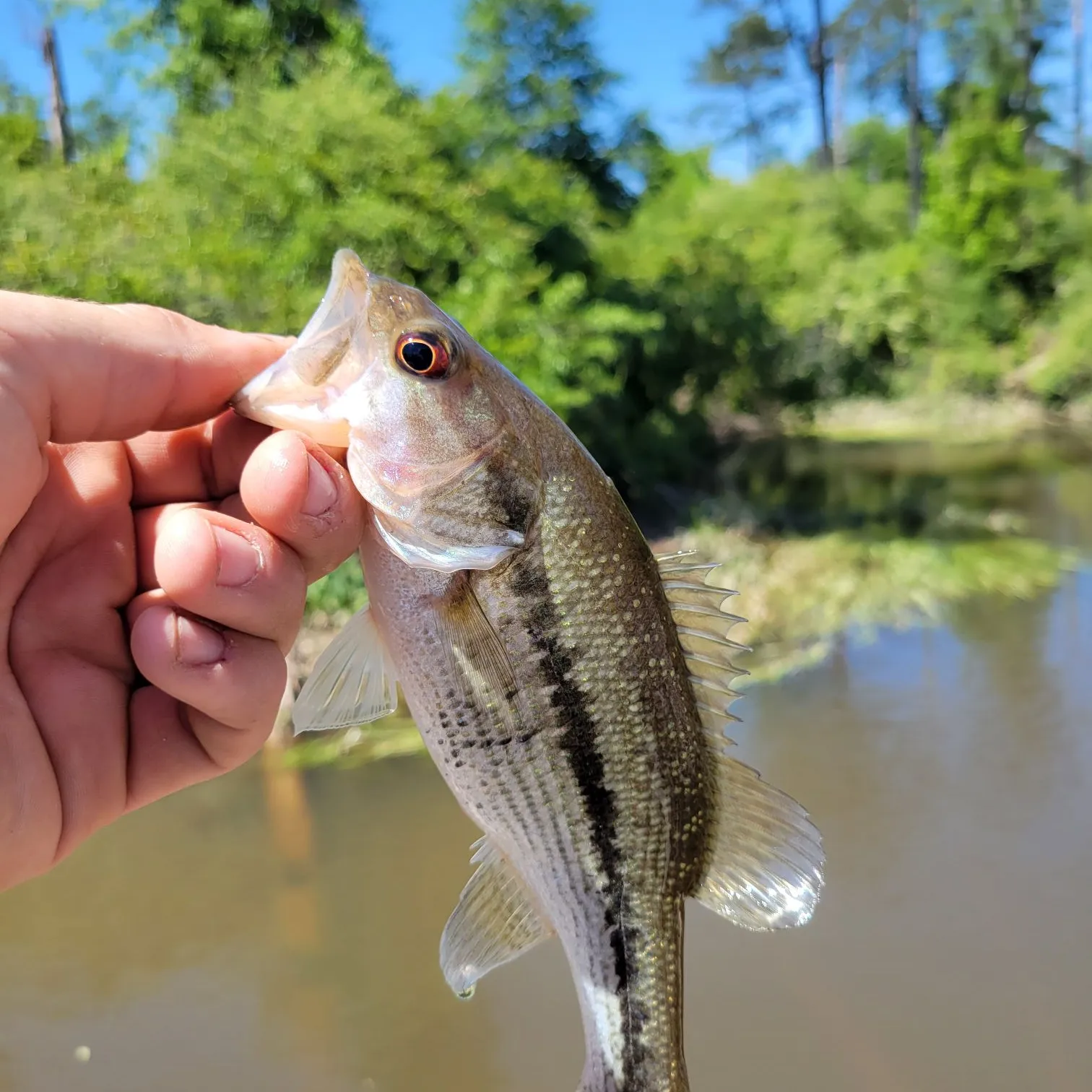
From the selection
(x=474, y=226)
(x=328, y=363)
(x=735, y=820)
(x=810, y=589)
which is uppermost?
(x=474, y=226)

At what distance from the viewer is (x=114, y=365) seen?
177cm

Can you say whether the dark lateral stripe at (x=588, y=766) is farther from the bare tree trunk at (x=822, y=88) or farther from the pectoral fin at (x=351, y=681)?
the bare tree trunk at (x=822, y=88)

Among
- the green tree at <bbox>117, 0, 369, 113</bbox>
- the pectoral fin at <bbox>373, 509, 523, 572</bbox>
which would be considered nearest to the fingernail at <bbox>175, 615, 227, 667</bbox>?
the pectoral fin at <bbox>373, 509, 523, 572</bbox>

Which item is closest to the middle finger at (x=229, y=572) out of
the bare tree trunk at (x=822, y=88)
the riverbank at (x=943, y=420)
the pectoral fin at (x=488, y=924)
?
the pectoral fin at (x=488, y=924)

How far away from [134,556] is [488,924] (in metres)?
1.08

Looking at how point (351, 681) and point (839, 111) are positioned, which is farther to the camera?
point (839, 111)

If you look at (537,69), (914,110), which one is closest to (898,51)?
(914,110)

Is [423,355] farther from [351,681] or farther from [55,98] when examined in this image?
[55,98]

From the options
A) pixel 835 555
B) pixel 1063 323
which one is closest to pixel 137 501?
pixel 835 555

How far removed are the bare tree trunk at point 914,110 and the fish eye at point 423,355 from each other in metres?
32.4

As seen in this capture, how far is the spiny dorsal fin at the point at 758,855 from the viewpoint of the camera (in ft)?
5.75

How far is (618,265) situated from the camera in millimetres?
12781

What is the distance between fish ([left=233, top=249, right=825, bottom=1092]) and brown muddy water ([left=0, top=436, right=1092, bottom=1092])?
85.2 inches

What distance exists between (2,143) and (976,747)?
1086 cm
